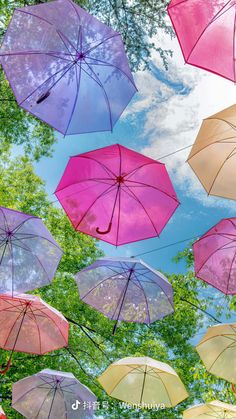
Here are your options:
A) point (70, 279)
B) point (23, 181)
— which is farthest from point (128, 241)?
point (23, 181)

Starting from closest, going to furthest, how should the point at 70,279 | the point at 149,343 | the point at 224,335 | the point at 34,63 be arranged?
1. the point at 34,63
2. the point at 224,335
3. the point at 149,343
4. the point at 70,279

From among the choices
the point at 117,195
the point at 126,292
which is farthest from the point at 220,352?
the point at 117,195

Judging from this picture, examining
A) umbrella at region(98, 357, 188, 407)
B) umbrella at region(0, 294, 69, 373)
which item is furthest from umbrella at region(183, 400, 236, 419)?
umbrella at region(0, 294, 69, 373)

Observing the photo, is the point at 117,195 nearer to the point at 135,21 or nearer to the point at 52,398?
the point at 135,21

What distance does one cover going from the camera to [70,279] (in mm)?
14484

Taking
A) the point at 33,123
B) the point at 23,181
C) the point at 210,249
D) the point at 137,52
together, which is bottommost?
the point at 210,249

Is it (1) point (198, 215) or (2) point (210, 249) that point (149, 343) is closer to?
(2) point (210, 249)

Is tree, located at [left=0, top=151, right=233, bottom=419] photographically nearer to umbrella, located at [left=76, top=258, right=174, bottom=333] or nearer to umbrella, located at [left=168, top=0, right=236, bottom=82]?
umbrella, located at [left=76, top=258, right=174, bottom=333]

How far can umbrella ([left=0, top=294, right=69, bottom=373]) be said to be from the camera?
714 cm

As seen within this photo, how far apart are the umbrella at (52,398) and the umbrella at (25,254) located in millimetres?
2793

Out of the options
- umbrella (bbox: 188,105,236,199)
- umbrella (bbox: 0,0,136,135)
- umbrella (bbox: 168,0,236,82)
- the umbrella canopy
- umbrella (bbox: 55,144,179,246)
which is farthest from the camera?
the umbrella canopy

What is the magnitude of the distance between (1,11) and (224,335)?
798cm

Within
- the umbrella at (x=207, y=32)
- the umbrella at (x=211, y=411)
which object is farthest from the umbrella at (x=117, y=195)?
the umbrella at (x=211, y=411)

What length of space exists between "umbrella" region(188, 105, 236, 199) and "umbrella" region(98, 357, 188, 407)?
13.0 ft
